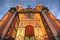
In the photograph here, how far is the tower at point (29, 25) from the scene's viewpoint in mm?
8153

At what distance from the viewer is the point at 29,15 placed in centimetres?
1252

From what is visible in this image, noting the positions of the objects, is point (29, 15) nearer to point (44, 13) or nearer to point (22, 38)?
point (44, 13)

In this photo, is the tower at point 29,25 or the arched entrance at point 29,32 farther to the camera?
the arched entrance at point 29,32

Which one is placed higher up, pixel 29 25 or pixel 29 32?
pixel 29 25

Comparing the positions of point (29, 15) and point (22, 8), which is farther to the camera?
point (22, 8)

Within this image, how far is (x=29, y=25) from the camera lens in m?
10.8

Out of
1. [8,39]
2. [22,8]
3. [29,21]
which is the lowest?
[8,39]

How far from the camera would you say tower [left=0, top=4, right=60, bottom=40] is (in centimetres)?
815

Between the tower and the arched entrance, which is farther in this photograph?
the arched entrance

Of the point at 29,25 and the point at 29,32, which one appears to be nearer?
the point at 29,32

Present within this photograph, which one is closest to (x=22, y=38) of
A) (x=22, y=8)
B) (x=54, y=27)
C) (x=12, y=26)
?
(x=12, y=26)

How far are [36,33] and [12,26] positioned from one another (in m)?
1.79

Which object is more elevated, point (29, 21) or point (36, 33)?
point (29, 21)

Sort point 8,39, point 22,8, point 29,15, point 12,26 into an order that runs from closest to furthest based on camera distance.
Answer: point 8,39 < point 12,26 < point 29,15 < point 22,8
